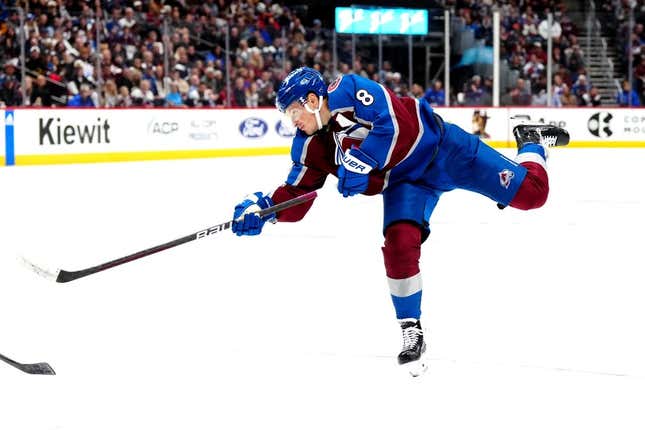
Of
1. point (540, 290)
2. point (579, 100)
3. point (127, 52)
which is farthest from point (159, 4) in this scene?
point (540, 290)

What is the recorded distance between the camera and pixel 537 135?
177 inches

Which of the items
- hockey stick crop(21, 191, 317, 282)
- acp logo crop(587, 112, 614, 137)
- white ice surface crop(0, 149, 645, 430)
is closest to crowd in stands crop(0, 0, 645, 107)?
acp logo crop(587, 112, 614, 137)

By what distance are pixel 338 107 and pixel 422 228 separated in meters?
0.54

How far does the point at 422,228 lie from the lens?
3475 millimetres

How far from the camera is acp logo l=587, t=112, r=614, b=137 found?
644 inches

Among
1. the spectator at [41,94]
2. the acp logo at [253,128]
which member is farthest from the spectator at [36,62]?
the acp logo at [253,128]

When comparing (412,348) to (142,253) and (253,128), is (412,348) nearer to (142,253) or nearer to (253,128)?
(142,253)

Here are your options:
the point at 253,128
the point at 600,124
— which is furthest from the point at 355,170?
the point at 600,124

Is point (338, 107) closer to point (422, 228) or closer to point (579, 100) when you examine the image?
point (422, 228)

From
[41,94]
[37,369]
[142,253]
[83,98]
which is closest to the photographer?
[37,369]

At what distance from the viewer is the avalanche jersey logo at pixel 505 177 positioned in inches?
145

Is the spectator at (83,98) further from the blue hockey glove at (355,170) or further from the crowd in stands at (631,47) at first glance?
the blue hockey glove at (355,170)

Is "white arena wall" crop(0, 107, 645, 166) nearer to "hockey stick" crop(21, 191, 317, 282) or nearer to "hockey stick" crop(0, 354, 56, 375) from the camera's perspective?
"hockey stick" crop(21, 191, 317, 282)

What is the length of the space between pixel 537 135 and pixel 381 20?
13.0 meters
